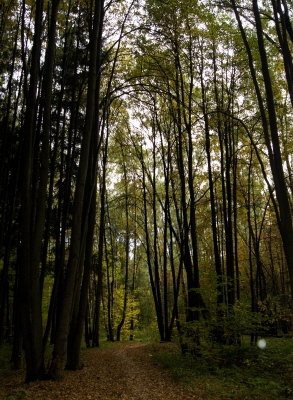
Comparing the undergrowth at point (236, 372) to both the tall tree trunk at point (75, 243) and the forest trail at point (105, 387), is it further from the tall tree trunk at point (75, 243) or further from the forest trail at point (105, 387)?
the tall tree trunk at point (75, 243)

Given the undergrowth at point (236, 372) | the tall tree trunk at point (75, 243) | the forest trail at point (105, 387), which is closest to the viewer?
the forest trail at point (105, 387)

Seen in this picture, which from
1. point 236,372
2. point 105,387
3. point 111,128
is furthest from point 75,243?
point 111,128

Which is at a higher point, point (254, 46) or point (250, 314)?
point (254, 46)

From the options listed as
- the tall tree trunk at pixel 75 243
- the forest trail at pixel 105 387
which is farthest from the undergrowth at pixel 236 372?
the tall tree trunk at pixel 75 243

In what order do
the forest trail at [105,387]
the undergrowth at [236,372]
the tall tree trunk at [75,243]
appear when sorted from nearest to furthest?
the forest trail at [105,387] < the undergrowth at [236,372] < the tall tree trunk at [75,243]

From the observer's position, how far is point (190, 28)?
851 centimetres

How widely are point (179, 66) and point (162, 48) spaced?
823 millimetres

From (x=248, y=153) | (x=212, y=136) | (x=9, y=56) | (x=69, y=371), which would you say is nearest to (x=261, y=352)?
(x=69, y=371)

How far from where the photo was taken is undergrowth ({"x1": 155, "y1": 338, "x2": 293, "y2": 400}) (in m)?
4.99

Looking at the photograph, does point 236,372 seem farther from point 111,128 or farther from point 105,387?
point 111,128

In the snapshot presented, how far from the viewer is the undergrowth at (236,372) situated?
4988mm

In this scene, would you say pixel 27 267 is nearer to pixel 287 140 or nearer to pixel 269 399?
pixel 269 399

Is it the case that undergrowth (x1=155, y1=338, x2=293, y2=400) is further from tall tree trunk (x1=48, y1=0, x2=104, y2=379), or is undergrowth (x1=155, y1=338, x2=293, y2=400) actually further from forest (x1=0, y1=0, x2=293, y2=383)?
tall tree trunk (x1=48, y1=0, x2=104, y2=379)

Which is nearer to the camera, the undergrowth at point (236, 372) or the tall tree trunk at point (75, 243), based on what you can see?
the undergrowth at point (236, 372)
